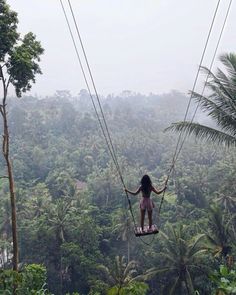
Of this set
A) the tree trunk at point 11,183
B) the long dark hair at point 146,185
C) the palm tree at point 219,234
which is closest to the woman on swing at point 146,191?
the long dark hair at point 146,185

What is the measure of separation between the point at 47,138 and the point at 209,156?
30180 millimetres

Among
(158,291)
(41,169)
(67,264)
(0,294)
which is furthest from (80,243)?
(41,169)

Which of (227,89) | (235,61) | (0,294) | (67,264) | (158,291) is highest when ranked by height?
(235,61)

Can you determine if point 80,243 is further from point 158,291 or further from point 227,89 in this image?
point 227,89

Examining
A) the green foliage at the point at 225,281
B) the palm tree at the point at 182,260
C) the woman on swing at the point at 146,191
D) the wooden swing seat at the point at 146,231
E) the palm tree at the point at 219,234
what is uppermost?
the woman on swing at the point at 146,191

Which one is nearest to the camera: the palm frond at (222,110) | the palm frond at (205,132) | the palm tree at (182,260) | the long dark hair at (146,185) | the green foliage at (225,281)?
the green foliage at (225,281)

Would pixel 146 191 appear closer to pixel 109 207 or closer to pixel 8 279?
pixel 8 279

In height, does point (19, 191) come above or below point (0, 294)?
above

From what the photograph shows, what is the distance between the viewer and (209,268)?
80.6 ft

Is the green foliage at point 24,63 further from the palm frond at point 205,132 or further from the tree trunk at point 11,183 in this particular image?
the palm frond at point 205,132

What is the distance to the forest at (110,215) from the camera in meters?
24.0

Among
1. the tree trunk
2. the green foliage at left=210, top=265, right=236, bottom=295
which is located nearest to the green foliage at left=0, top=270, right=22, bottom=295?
the tree trunk

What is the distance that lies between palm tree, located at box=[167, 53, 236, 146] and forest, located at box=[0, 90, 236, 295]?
3.43ft

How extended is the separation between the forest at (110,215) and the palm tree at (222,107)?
41.1 inches
